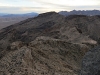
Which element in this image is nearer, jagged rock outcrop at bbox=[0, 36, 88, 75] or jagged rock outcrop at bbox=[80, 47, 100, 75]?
jagged rock outcrop at bbox=[80, 47, 100, 75]

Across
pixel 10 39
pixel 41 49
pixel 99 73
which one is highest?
pixel 99 73

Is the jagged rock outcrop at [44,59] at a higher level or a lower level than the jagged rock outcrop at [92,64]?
lower

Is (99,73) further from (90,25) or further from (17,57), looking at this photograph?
(90,25)

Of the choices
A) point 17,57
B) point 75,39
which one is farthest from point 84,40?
point 17,57

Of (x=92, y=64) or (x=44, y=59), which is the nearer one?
(x=92, y=64)

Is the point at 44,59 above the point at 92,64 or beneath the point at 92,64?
beneath

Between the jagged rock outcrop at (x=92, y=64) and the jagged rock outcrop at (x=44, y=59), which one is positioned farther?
the jagged rock outcrop at (x=44, y=59)

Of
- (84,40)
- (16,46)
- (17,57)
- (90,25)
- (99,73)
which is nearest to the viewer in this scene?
(99,73)

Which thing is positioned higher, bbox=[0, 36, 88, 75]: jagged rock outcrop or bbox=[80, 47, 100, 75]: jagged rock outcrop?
bbox=[80, 47, 100, 75]: jagged rock outcrop
